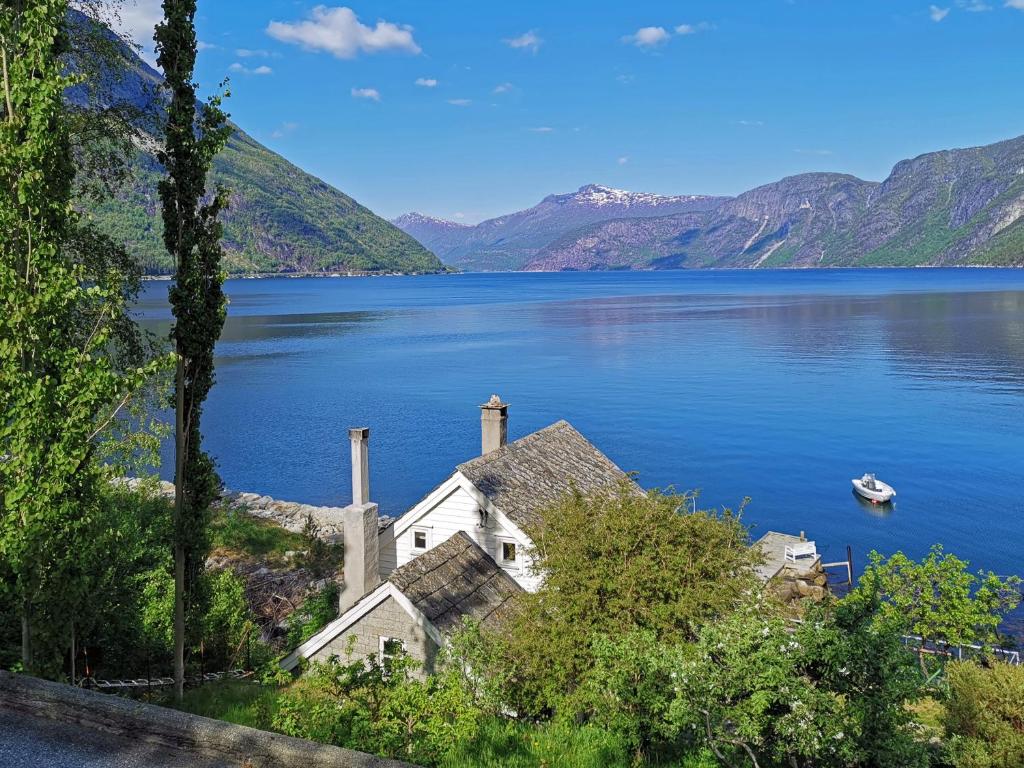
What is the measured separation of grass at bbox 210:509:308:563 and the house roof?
12535 mm

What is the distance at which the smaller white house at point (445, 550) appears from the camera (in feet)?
67.1

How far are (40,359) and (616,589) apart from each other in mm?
11631


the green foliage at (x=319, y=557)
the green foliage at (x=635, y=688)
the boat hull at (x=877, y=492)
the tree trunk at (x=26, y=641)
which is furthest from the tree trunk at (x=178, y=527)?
the boat hull at (x=877, y=492)

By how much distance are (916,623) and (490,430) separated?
1658 cm

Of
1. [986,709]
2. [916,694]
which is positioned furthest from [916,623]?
[916,694]

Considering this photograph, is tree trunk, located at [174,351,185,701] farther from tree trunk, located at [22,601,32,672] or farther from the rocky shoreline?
the rocky shoreline

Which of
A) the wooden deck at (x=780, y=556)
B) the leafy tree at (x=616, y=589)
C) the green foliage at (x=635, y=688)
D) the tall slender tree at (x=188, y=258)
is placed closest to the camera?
the green foliage at (x=635, y=688)

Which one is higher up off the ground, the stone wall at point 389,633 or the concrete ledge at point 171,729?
the concrete ledge at point 171,729

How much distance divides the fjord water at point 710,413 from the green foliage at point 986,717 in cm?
2387

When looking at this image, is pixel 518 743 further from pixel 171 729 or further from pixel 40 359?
pixel 40 359

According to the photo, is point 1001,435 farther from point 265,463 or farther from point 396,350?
point 396,350

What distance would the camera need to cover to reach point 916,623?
84.2 ft

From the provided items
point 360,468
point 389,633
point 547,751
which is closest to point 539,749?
point 547,751

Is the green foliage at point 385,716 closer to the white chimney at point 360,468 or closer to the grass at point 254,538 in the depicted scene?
the white chimney at point 360,468
